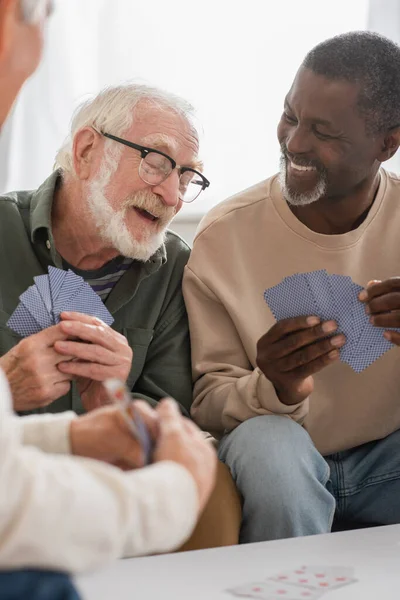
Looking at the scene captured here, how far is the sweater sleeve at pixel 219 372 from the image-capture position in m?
2.20

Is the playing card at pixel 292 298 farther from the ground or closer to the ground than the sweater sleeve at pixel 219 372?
farther from the ground

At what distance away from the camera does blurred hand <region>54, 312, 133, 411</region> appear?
1990 millimetres

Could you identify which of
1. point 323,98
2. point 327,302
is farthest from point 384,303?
point 323,98

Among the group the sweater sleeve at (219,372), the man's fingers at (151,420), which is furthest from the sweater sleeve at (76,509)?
the sweater sleeve at (219,372)

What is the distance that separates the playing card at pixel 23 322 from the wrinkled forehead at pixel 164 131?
0.59 meters

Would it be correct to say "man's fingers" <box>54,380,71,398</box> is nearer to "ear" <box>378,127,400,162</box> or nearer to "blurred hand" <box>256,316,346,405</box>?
"blurred hand" <box>256,316,346,405</box>

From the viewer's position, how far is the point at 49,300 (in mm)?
2051

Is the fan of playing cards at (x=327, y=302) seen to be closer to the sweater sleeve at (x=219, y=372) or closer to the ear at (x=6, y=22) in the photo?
the sweater sleeve at (x=219, y=372)

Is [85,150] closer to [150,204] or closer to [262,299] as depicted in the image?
[150,204]

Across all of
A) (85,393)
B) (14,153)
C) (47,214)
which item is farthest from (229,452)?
(14,153)

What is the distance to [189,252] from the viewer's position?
2.58 metres

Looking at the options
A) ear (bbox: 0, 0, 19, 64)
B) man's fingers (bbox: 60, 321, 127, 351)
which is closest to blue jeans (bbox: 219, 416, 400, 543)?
man's fingers (bbox: 60, 321, 127, 351)

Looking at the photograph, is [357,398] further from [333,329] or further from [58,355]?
[58,355]

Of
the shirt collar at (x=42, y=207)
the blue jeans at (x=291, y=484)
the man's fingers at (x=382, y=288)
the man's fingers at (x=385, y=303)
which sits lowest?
the blue jeans at (x=291, y=484)
